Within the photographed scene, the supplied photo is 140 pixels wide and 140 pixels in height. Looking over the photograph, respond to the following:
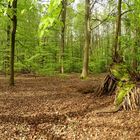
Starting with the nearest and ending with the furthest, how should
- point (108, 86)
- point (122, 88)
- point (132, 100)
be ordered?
point (132, 100) < point (122, 88) < point (108, 86)

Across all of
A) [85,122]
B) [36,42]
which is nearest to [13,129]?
[85,122]

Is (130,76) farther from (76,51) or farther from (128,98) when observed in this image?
(76,51)

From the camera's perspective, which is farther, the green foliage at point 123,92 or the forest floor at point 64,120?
the green foliage at point 123,92

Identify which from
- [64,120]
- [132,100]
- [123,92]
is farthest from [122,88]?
[64,120]

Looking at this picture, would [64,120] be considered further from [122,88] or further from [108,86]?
[108,86]

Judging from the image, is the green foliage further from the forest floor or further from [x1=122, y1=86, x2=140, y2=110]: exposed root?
the forest floor

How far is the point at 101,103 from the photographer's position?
10031 millimetres

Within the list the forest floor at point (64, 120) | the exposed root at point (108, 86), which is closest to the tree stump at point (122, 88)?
the exposed root at point (108, 86)

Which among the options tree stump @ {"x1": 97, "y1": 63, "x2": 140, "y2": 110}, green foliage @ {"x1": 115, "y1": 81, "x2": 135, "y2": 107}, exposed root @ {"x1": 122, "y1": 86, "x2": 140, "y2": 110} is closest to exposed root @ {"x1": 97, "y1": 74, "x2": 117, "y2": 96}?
tree stump @ {"x1": 97, "y1": 63, "x2": 140, "y2": 110}

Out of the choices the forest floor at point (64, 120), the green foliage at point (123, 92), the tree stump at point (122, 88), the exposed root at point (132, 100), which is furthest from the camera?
the green foliage at point (123, 92)

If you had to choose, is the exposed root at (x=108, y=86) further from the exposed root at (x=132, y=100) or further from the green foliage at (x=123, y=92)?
the exposed root at (x=132, y=100)

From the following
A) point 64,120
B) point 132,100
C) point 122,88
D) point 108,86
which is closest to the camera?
point 64,120

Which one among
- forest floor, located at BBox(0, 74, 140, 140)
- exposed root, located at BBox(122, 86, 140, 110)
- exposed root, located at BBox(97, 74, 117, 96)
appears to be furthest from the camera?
exposed root, located at BBox(97, 74, 117, 96)

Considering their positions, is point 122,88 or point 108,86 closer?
point 122,88
